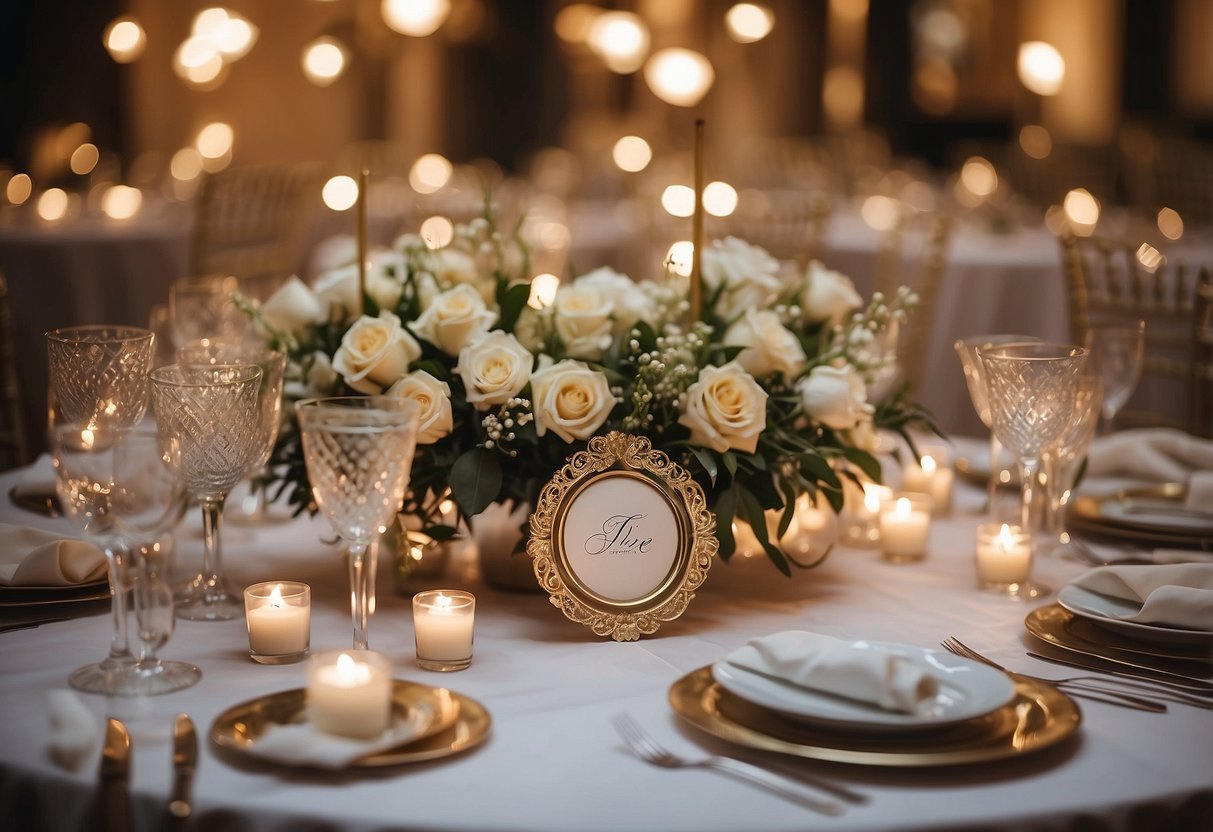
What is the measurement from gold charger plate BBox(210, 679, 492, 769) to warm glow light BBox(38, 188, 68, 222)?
14.7ft

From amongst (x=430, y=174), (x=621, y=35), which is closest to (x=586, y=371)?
(x=621, y=35)

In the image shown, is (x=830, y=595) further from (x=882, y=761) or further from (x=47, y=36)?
(x=47, y=36)

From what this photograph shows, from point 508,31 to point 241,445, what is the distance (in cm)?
1098

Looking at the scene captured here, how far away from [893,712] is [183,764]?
1.83 feet

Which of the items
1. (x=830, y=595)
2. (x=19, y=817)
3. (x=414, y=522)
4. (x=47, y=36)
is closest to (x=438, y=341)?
(x=414, y=522)

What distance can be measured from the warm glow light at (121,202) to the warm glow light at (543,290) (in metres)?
4.03

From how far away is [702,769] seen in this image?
103 cm

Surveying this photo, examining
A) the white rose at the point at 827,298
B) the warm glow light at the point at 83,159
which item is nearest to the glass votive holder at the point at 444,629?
the white rose at the point at 827,298

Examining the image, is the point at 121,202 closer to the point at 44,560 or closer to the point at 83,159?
the point at 83,159

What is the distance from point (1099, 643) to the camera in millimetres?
1339

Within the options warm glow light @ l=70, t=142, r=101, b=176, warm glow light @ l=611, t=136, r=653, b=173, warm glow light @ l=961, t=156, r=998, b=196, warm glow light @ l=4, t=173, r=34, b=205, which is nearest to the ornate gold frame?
warm glow light @ l=4, t=173, r=34, b=205

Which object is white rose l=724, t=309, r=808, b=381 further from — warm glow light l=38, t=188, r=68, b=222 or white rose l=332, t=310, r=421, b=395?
warm glow light l=38, t=188, r=68, b=222

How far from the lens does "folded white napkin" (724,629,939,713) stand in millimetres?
1065

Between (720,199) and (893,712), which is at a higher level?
(720,199)
